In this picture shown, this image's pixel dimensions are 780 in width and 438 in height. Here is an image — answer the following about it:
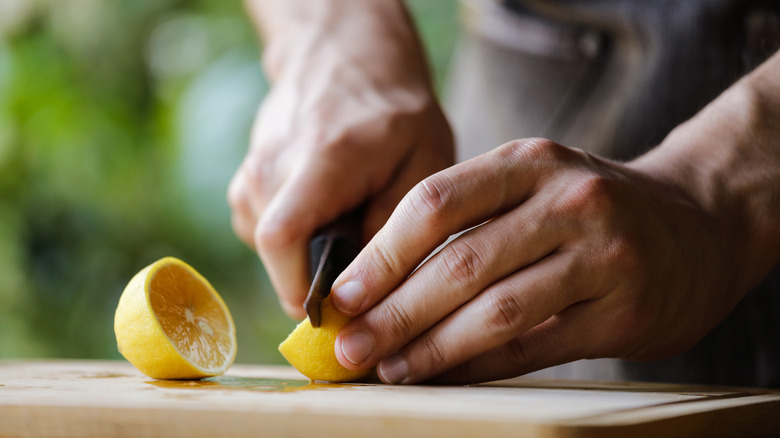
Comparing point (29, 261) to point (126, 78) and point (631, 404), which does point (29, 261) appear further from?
point (631, 404)

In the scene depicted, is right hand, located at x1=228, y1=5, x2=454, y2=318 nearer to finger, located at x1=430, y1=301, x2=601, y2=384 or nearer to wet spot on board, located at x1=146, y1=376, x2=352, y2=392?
wet spot on board, located at x1=146, y1=376, x2=352, y2=392

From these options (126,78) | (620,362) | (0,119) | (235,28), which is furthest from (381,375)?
(0,119)

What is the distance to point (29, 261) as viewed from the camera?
9.83 ft

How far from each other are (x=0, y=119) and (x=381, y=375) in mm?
2714

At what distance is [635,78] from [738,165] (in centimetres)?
43

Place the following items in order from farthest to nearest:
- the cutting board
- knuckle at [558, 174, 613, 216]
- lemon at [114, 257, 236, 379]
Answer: lemon at [114, 257, 236, 379] → knuckle at [558, 174, 613, 216] → the cutting board

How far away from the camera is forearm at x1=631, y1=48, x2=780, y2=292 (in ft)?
3.21

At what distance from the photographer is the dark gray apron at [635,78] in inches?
51.0

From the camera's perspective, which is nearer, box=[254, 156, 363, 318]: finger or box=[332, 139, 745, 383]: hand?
box=[332, 139, 745, 383]: hand

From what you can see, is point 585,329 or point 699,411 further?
point 585,329

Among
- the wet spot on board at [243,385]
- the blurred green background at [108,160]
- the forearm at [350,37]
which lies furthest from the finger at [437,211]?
the blurred green background at [108,160]

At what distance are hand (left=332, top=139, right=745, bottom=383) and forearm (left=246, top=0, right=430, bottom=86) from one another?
0.54 m

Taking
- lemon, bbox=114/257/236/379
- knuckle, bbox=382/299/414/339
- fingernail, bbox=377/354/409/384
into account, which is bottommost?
lemon, bbox=114/257/236/379

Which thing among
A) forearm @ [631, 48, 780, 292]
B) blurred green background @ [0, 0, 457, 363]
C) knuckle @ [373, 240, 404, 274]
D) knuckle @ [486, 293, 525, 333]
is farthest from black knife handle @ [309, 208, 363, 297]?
blurred green background @ [0, 0, 457, 363]
